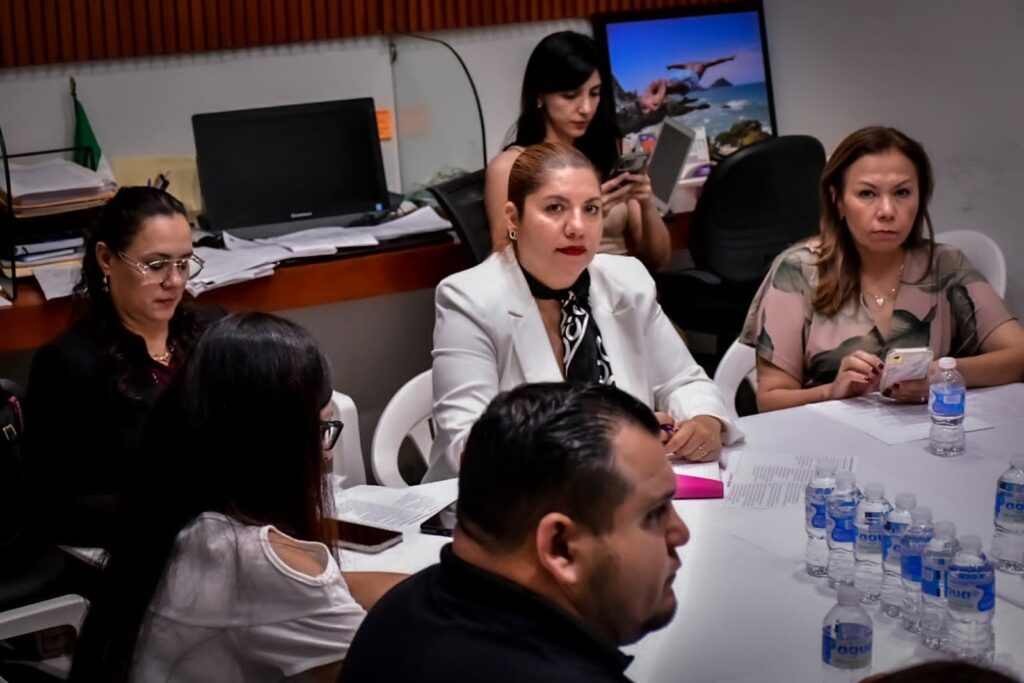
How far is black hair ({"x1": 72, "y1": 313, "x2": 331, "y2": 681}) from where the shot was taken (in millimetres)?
1812

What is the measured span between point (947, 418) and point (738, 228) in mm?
1861

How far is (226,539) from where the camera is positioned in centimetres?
182

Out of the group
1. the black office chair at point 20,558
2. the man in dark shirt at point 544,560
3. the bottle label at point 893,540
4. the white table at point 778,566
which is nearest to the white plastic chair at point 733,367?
the white table at point 778,566

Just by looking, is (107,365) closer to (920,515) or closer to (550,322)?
(550,322)

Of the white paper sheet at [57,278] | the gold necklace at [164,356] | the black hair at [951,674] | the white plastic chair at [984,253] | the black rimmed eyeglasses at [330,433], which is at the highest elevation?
the white paper sheet at [57,278]

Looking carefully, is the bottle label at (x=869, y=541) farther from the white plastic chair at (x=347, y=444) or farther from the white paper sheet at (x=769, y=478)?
the white plastic chair at (x=347, y=444)

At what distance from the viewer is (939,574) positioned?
203 centimetres

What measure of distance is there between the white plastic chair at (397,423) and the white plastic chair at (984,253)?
5.91ft

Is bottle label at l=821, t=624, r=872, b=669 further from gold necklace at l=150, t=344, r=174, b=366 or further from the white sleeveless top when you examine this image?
gold necklace at l=150, t=344, r=174, b=366

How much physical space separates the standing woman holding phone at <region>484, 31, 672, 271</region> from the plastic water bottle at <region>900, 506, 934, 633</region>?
7.11ft

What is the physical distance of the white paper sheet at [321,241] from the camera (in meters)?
4.13

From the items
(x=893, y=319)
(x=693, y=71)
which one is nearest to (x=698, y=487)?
(x=893, y=319)

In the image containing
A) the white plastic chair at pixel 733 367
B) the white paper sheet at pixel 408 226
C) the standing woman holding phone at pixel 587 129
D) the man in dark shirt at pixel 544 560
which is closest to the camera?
the man in dark shirt at pixel 544 560

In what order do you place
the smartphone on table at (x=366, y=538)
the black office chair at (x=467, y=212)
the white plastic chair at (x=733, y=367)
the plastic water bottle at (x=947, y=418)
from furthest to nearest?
1. the black office chair at (x=467, y=212)
2. the white plastic chair at (x=733, y=367)
3. the plastic water bottle at (x=947, y=418)
4. the smartphone on table at (x=366, y=538)
